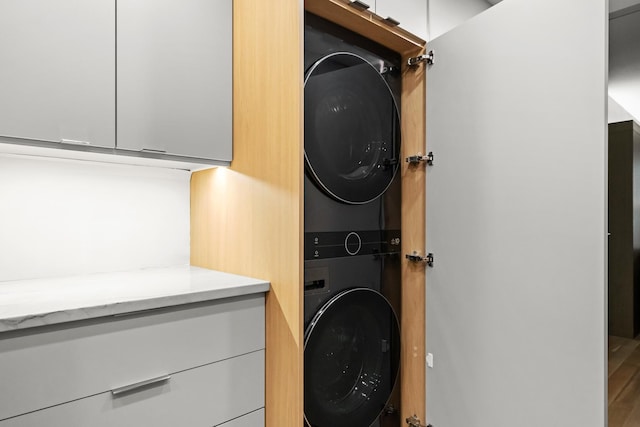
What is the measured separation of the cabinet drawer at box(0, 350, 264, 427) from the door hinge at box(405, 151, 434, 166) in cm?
101

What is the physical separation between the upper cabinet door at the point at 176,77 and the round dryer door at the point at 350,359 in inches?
31.5

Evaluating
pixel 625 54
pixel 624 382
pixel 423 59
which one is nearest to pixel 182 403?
pixel 423 59

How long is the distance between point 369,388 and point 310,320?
473 mm

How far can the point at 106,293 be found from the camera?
109 cm

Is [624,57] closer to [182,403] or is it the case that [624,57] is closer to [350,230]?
[350,230]

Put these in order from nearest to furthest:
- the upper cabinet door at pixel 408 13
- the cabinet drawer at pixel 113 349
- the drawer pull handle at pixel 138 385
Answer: the cabinet drawer at pixel 113 349 → the drawer pull handle at pixel 138 385 → the upper cabinet door at pixel 408 13

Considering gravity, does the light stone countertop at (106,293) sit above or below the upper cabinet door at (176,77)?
below

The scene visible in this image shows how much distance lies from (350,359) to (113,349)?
87 centimetres

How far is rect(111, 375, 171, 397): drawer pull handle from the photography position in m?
0.98

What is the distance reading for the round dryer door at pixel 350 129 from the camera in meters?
1.29

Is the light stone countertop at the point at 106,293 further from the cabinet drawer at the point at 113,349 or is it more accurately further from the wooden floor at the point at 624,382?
the wooden floor at the point at 624,382

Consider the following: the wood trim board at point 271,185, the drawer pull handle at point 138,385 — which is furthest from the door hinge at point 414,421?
the drawer pull handle at point 138,385

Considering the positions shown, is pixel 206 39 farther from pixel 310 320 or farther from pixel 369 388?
pixel 369 388

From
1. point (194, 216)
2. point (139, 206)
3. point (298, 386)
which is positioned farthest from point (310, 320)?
point (139, 206)
